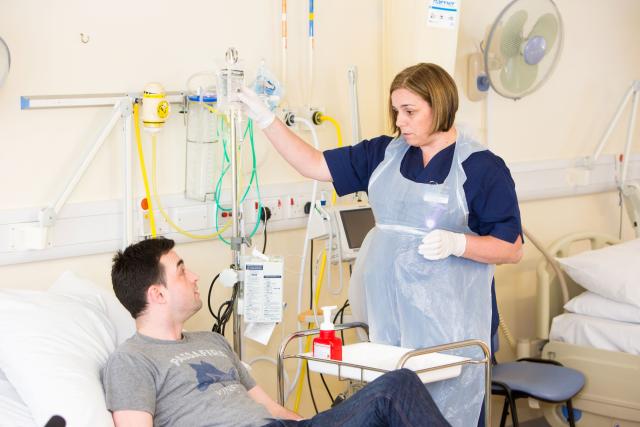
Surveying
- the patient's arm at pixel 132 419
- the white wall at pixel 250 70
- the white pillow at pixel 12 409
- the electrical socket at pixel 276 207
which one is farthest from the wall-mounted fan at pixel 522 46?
the white pillow at pixel 12 409

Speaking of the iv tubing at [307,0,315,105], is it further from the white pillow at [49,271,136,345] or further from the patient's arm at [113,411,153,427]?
the patient's arm at [113,411,153,427]

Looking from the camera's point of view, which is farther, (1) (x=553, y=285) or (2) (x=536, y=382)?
(1) (x=553, y=285)

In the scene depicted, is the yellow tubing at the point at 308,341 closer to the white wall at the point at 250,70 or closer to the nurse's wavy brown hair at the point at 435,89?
the white wall at the point at 250,70

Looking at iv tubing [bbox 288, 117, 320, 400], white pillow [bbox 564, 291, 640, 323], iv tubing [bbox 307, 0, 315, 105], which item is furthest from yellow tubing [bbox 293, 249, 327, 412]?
white pillow [bbox 564, 291, 640, 323]

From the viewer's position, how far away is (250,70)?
3.21 m

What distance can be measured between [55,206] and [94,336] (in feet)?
1.54

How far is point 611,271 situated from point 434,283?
1337 millimetres

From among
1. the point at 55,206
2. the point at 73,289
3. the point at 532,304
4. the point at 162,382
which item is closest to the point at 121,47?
the point at 55,206

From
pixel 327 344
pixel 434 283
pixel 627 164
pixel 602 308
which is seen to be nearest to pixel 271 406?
pixel 327 344

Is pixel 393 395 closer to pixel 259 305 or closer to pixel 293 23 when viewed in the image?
pixel 259 305

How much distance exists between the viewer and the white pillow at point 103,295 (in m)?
2.65

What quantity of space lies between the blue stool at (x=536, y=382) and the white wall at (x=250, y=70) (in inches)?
29.5

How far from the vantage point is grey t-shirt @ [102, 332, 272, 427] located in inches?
87.5

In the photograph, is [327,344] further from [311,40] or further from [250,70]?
[311,40]
